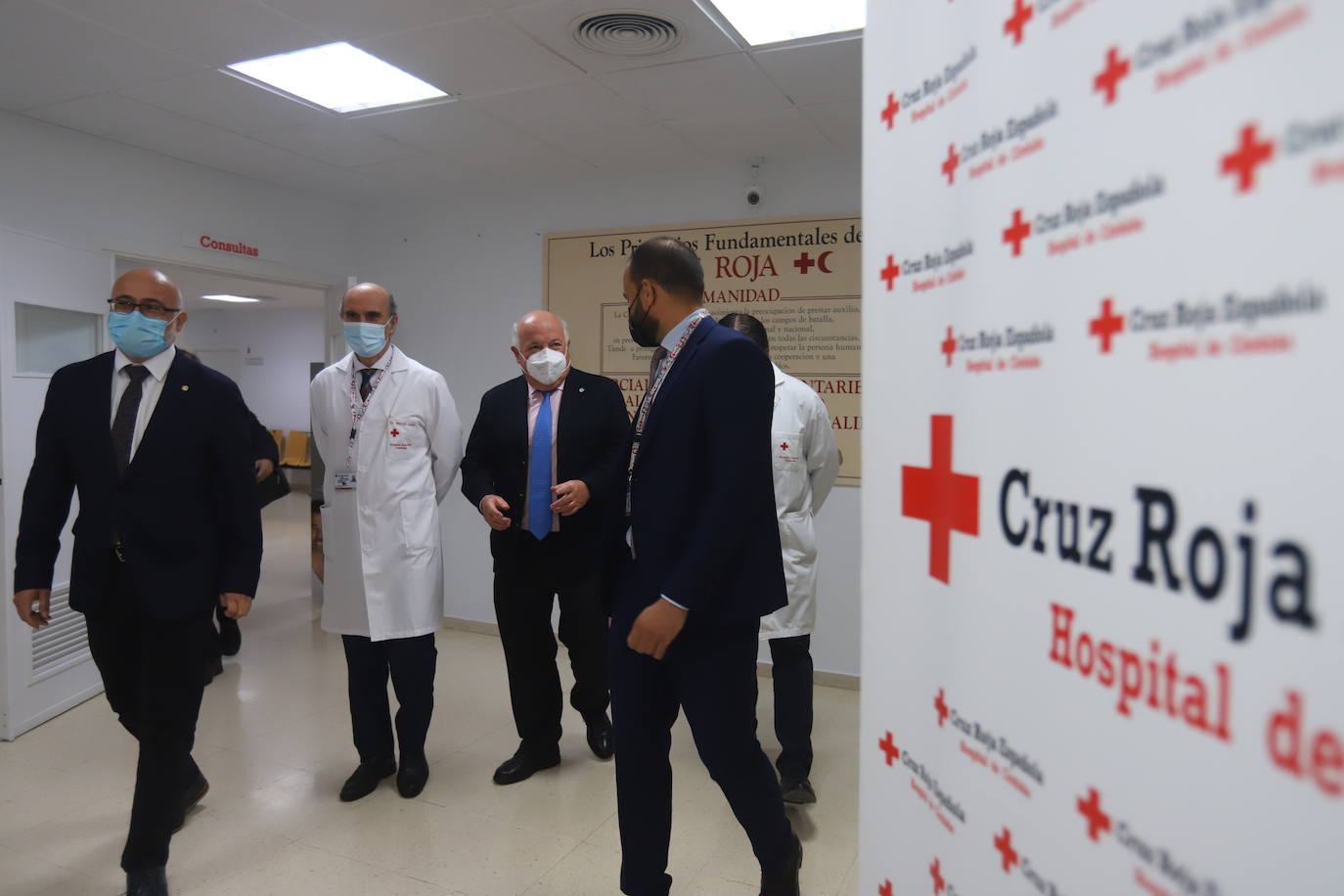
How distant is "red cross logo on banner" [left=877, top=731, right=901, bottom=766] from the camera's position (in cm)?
88

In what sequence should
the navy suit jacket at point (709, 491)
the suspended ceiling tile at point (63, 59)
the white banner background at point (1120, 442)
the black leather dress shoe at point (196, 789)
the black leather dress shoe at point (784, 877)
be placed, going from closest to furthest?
the white banner background at point (1120, 442) < the navy suit jacket at point (709, 491) < the black leather dress shoe at point (784, 877) < the black leather dress shoe at point (196, 789) < the suspended ceiling tile at point (63, 59)

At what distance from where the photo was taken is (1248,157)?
0.42 m

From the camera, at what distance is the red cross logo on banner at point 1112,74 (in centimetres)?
51

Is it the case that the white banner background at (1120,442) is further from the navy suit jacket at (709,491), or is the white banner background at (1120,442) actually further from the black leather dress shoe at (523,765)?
the black leather dress shoe at (523,765)

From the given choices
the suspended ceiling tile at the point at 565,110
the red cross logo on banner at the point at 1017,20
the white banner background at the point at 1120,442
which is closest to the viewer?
the white banner background at the point at 1120,442

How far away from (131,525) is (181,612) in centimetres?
22

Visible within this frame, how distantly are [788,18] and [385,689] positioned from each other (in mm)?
2389

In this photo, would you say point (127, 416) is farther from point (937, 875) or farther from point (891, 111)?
point (937, 875)

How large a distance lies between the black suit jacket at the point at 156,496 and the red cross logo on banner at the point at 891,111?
1.74 metres

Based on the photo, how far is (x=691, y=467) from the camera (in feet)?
5.35

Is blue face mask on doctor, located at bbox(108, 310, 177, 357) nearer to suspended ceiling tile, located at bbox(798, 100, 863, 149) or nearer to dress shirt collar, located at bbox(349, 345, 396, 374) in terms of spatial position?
dress shirt collar, located at bbox(349, 345, 396, 374)

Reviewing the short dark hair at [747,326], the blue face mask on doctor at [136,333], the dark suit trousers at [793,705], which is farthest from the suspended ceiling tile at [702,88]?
the dark suit trousers at [793,705]

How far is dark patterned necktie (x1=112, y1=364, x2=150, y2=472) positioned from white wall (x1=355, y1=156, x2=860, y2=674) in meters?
2.58

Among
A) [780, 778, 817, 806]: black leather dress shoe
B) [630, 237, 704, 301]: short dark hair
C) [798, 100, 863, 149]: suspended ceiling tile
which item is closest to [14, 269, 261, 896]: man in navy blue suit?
[630, 237, 704, 301]: short dark hair
